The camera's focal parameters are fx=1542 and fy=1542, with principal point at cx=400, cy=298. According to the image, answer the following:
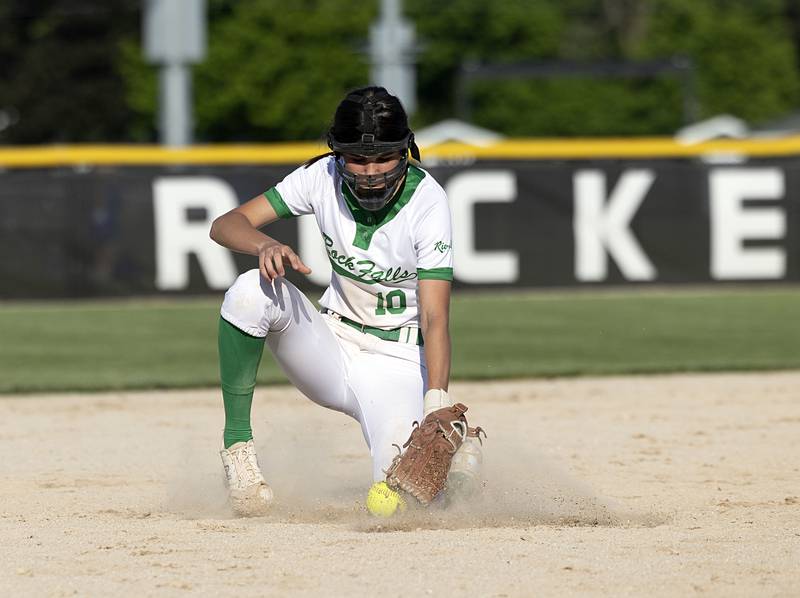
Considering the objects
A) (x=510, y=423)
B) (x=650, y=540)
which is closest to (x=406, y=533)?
(x=650, y=540)

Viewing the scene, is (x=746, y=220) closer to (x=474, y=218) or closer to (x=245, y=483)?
(x=474, y=218)

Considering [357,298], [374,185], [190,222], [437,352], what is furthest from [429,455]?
[190,222]

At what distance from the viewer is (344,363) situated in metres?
5.80

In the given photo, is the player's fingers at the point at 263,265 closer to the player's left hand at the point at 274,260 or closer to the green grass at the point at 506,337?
the player's left hand at the point at 274,260

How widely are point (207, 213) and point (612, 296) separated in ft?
14.1

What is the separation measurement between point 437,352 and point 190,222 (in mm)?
10445

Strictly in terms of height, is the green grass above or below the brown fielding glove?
below

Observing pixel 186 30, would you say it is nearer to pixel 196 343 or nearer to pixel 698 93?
pixel 196 343

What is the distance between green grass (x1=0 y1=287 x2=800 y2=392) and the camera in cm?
1052

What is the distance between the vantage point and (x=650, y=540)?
16.6 ft

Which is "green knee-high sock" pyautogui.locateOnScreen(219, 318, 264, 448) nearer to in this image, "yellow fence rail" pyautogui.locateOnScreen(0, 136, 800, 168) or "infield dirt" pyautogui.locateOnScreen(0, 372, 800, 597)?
"infield dirt" pyautogui.locateOnScreen(0, 372, 800, 597)

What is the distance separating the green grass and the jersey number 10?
14.3ft

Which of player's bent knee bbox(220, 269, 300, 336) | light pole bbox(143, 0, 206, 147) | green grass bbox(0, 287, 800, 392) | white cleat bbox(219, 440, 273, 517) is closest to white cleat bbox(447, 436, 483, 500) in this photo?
white cleat bbox(219, 440, 273, 517)

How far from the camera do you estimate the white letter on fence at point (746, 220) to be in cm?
1606
